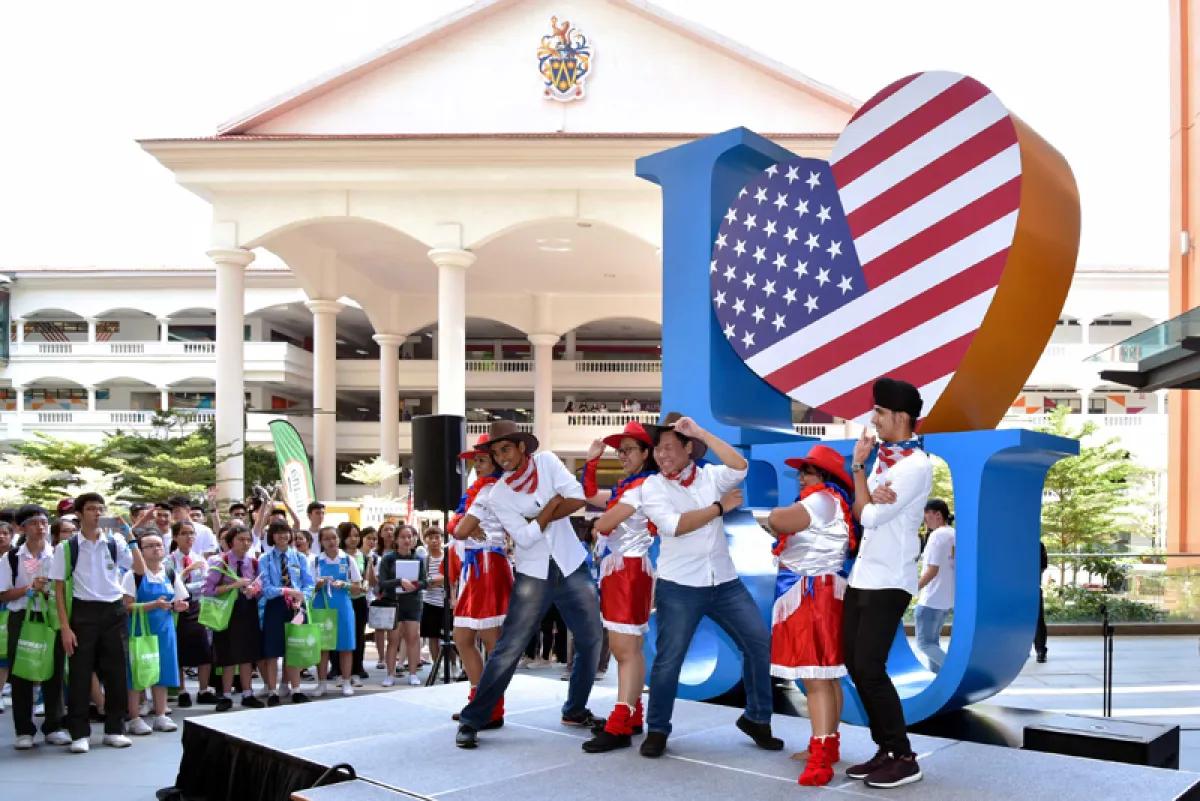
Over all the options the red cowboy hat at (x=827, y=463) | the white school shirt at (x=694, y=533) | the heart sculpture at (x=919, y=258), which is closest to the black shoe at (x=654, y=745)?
the white school shirt at (x=694, y=533)

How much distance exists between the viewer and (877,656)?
16.0 ft

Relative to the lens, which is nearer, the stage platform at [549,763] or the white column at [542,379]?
the stage platform at [549,763]

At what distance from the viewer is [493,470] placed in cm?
635

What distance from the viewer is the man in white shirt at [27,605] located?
318 inches

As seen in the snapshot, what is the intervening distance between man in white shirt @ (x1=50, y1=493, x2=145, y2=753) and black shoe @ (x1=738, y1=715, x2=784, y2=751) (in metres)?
4.65

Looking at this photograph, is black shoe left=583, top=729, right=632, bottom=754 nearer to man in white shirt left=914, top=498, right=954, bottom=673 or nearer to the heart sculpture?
the heart sculpture

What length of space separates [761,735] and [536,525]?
157 cm

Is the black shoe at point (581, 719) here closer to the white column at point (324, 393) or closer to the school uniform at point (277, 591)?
the school uniform at point (277, 591)

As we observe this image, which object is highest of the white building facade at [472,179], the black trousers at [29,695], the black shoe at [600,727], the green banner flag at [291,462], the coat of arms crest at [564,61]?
the coat of arms crest at [564,61]

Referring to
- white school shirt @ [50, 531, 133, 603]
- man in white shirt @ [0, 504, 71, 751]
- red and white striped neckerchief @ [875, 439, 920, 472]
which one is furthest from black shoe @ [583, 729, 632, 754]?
man in white shirt @ [0, 504, 71, 751]

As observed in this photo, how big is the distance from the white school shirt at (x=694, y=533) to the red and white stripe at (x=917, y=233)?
1603 millimetres

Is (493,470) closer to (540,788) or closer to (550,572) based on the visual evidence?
(550,572)

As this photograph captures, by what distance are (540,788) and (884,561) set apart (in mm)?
1810

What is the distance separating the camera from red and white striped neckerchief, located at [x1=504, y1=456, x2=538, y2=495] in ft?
20.2
